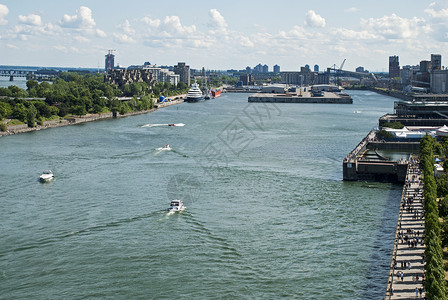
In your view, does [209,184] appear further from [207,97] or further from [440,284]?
[207,97]

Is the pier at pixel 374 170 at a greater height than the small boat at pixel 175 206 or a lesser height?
greater

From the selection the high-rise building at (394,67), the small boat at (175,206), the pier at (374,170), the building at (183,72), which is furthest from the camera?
the high-rise building at (394,67)

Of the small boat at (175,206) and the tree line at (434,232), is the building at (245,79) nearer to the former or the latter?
the tree line at (434,232)

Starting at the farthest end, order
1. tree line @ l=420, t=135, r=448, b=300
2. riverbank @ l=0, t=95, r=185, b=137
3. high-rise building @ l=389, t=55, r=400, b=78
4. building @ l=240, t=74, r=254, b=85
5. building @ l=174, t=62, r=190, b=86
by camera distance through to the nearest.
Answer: high-rise building @ l=389, t=55, r=400, b=78 < building @ l=240, t=74, r=254, b=85 < building @ l=174, t=62, r=190, b=86 < riverbank @ l=0, t=95, r=185, b=137 < tree line @ l=420, t=135, r=448, b=300

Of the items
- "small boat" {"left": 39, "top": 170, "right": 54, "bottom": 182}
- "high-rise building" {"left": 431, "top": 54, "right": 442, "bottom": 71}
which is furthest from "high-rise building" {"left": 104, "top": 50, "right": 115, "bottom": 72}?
"small boat" {"left": 39, "top": 170, "right": 54, "bottom": 182}

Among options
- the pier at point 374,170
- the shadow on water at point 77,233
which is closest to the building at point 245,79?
the pier at point 374,170

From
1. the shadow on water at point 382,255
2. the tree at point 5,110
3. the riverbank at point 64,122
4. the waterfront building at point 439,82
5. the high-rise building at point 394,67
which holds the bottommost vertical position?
the shadow on water at point 382,255

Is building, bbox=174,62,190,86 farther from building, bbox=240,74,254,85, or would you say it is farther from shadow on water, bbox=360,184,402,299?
shadow on water, bbox=360,184,402,299
